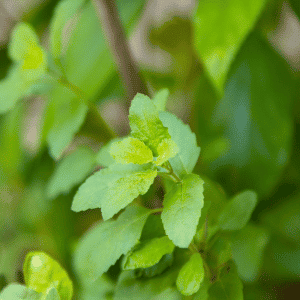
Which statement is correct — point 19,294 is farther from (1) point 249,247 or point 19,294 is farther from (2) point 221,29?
(2) point 221,29

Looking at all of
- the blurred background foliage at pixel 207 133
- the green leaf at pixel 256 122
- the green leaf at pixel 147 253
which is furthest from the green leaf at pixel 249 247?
the green leaf at pixel 256 122

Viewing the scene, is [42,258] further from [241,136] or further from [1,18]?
[1,18]

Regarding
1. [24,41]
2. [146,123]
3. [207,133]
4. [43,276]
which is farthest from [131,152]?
[207,133]

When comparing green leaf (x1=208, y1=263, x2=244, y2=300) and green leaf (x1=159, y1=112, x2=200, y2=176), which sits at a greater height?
green leaf (x1=159, y1=112, x2=200, y2=176)

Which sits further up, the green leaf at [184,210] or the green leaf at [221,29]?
the green leaf at [184,210]

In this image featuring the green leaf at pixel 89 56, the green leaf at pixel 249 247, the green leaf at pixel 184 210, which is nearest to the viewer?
the green leaf at pixel 184 210

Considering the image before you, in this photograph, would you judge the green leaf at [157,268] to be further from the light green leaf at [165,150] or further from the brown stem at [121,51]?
the brown stem at [121,51]

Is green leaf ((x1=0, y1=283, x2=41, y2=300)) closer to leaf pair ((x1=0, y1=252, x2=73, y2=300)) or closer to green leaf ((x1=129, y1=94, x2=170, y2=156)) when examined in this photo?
leaf pair ((x1=0, y1=252, x2=73, y2=300))

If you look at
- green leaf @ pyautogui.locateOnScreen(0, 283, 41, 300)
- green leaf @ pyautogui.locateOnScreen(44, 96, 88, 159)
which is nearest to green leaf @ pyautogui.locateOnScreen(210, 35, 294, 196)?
green leaf @ pyautogui.locateOnScreen(44, 96, 88, 159)
